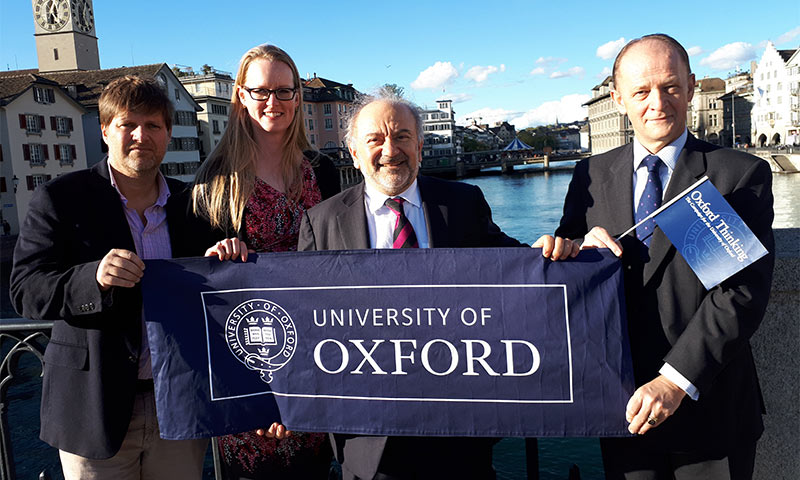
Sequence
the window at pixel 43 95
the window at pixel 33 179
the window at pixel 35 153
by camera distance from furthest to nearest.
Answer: the window at pixel 43 95 → the window at pixel 33 179 → the window at pixel 35 153

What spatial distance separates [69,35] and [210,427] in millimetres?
68828

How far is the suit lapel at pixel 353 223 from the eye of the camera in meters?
2.83

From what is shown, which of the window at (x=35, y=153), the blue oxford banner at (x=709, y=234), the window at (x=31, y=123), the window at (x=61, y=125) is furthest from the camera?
the window at (x=61, y=125)

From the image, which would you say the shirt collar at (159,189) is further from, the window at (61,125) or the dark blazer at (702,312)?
the window at (61,125)

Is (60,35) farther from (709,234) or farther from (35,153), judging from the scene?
(709,234)

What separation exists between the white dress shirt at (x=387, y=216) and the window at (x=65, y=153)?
4198cm

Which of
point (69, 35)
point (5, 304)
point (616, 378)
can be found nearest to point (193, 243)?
point (616, 378)

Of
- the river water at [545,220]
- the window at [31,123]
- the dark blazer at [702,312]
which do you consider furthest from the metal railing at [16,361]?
the window at [31,123]

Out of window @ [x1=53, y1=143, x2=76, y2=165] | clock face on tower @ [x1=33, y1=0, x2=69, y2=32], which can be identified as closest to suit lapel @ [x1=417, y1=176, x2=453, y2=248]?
window @ [x1=53, y1=143, x2=76, y2=165]

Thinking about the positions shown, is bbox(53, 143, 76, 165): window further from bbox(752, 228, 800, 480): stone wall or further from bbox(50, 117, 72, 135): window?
bbox(752, 228, 800, 480): stone wall

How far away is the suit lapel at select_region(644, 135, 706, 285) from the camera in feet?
8.16

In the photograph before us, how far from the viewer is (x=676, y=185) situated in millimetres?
2520

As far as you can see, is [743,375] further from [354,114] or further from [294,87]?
[294,87]

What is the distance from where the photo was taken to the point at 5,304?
24844 millimetres
